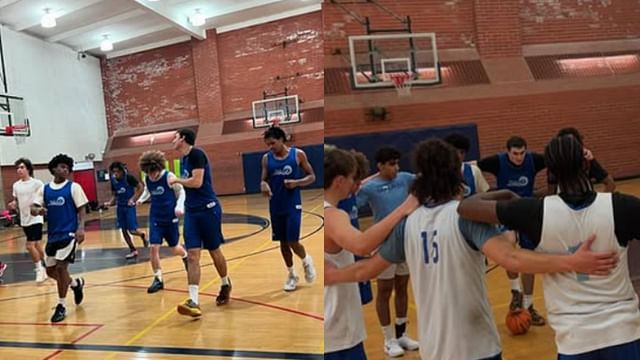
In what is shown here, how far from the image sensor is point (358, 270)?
749 millimetres

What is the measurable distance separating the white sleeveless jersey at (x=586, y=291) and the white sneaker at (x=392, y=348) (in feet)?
Result: 0.85

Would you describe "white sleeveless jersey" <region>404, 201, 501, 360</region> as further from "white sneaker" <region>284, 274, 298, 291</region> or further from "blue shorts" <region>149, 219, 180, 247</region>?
"blue shorts" <region>149, 219, 180, 247</region>

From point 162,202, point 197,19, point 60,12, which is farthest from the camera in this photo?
point 197,19

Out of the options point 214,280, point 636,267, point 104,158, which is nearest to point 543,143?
point 636,267

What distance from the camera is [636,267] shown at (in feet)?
2.41

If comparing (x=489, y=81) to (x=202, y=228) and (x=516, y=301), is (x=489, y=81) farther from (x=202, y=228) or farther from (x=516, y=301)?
(x=202, y=228)

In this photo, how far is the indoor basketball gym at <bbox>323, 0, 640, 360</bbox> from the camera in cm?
79

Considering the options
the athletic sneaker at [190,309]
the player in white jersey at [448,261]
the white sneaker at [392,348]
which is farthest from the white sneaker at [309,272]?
the player in white jersey at [448,261]

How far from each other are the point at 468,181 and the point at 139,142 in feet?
13.5

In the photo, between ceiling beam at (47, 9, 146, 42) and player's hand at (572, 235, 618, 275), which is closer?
player's hand at (572, 235, 618, 275)

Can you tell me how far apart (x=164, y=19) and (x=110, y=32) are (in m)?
0.48

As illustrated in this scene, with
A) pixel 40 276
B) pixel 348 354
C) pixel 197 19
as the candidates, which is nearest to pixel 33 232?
pixel 40 276

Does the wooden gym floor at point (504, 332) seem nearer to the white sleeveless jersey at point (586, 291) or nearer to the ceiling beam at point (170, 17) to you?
the white sleeveless jersey at point (586, 291)

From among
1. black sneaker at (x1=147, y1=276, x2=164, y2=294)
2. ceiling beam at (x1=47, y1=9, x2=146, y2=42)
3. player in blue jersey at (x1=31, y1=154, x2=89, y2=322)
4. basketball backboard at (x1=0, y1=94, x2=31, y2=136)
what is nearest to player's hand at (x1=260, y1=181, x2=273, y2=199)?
player in blue jersey at (x1=31, y1=154, x2=89, y2=322)
